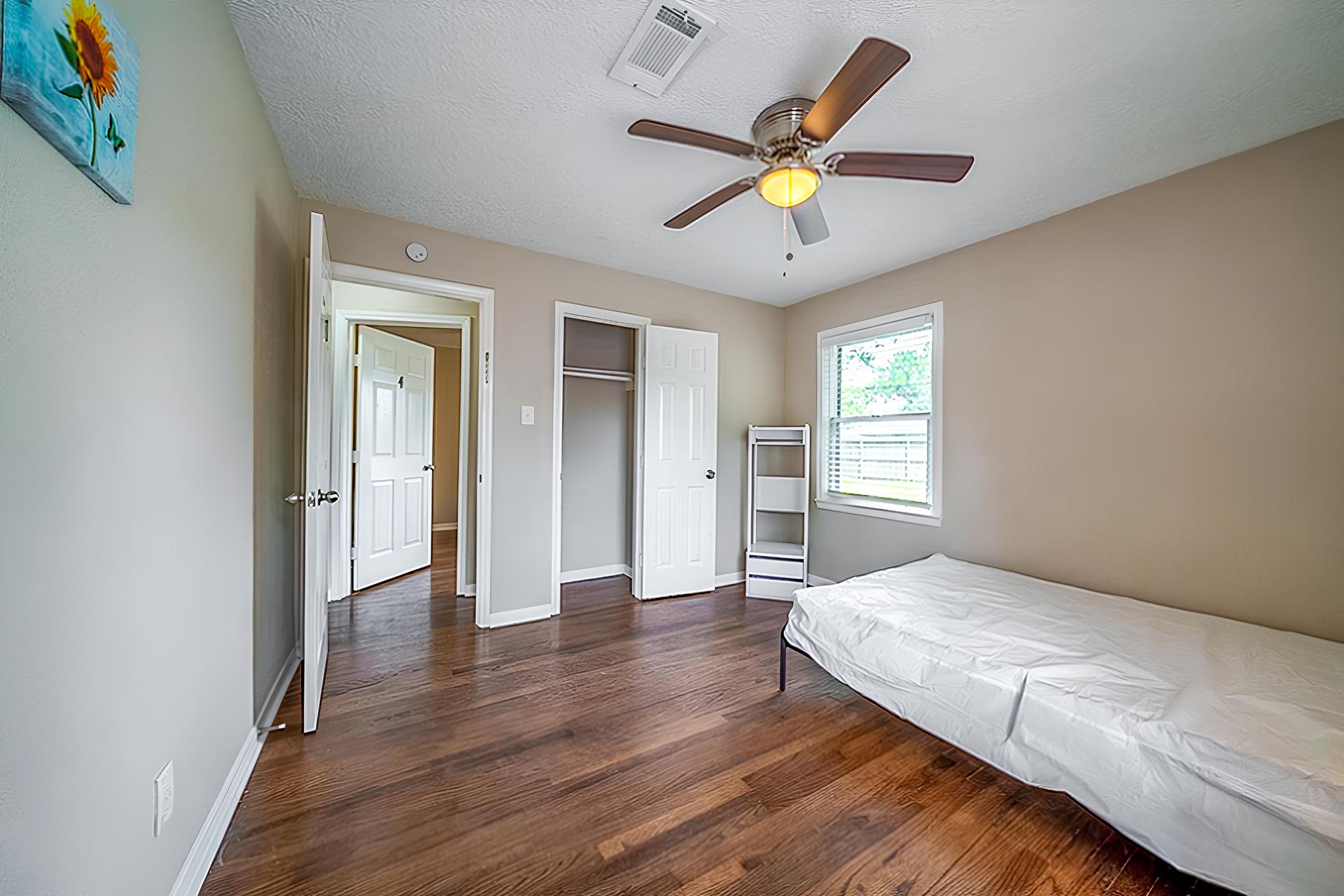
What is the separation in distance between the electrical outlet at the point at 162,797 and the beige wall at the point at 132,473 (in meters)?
0.03

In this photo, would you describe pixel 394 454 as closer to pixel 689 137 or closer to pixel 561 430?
pixel 561 430

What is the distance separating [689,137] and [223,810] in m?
2.66

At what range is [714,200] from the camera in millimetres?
2209

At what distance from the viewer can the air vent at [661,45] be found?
1.54 metres

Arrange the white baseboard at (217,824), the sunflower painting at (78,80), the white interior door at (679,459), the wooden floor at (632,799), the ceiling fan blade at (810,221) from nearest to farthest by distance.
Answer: the sunflower painting at (78,80)
the white baseboard at (217,824)
the wooden floor at (632,799)
the ceiling fan blade at (810,221)
the white interior door at (679,459)

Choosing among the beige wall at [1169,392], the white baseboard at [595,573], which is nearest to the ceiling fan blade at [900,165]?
the beige wall at [1169,392]

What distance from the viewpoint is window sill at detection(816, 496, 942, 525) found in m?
3.42

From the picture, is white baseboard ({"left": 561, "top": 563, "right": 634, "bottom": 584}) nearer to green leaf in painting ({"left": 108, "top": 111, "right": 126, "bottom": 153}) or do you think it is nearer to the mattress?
the mattress

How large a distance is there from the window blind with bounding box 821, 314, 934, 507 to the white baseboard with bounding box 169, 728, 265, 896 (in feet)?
12.3

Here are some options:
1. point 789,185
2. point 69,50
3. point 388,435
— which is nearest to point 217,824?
point 69,50

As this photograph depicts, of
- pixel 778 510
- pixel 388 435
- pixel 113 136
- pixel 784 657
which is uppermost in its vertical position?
pixel 113 136

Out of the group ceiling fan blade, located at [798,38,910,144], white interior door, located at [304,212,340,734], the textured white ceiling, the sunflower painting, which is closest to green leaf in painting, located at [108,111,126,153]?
the sunflower painting

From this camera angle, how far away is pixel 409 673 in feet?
8.44

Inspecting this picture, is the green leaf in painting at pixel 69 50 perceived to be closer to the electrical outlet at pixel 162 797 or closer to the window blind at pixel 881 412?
the electrical outlet at pixel 162 797
